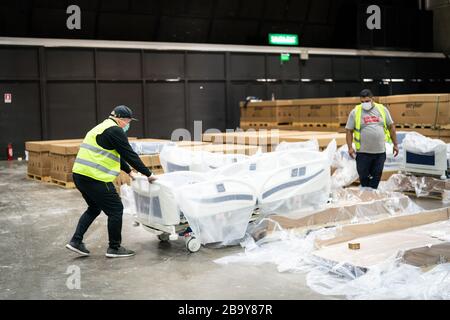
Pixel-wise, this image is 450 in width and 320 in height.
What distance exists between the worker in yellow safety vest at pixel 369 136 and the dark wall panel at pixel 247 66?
1306 cm

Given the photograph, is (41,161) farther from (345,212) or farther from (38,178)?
(345,212)

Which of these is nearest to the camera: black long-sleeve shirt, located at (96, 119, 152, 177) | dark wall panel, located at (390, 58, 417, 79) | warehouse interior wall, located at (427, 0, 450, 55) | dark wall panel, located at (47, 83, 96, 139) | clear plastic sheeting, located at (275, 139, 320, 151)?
black long-sleeve shirt, located at (96, 119, 152, 177)

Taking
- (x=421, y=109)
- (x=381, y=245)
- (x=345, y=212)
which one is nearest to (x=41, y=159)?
(x=345, y=212)

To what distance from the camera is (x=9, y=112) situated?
17672mm

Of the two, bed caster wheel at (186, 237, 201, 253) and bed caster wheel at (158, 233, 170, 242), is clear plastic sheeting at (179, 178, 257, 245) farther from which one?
bed caster wheel at (158, 233, 170, 242)

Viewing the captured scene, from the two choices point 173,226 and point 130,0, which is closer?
point 173,226

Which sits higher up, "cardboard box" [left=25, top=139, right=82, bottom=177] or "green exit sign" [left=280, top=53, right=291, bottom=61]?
"green exit sign" [left=280, top=53, right=291, bottom=61]

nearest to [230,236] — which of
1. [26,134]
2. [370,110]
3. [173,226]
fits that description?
[173,226]

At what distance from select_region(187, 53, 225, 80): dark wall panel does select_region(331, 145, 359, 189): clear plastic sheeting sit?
35.9 ft

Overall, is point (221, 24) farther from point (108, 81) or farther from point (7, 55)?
point (7, 55)

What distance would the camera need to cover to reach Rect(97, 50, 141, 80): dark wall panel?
1880 cm

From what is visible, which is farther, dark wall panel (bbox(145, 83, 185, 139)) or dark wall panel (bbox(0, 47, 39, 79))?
dark wall panel (bbox(145, 83, 185, 139))

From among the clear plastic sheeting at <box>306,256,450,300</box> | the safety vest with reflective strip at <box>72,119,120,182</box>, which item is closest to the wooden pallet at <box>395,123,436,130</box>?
the clear plastic sheeting at <box>306,256,450,300</box>

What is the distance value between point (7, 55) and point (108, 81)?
3.22m
